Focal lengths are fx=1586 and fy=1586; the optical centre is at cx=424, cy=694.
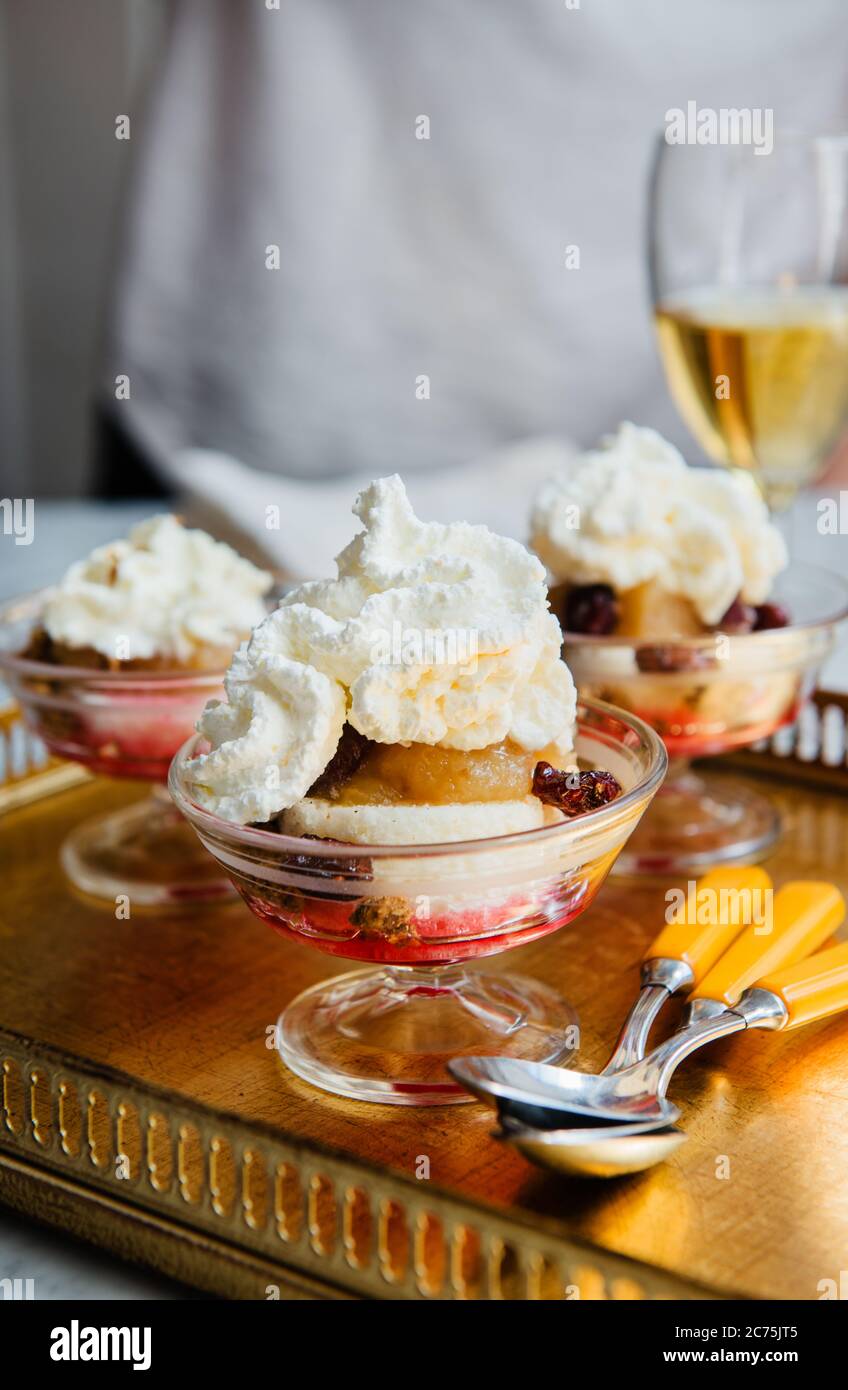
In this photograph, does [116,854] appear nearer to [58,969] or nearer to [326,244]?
[58,969]

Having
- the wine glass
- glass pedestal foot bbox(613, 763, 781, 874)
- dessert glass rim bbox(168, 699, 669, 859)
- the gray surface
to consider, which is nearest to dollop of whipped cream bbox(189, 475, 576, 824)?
dessert glass rim bbox(168, 699, 669, 859)

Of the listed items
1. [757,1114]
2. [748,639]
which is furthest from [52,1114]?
[748,639]

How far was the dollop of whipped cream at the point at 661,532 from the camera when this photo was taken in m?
1.47

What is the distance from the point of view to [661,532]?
1.47 metres

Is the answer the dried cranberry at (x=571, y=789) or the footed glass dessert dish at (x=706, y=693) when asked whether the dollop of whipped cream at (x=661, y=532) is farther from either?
the dried cranberry at (x=571, y=789)

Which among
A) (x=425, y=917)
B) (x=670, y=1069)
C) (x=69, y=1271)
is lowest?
(x=69, y=1271)

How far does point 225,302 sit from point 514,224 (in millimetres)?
647

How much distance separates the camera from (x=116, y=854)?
5.11 ft

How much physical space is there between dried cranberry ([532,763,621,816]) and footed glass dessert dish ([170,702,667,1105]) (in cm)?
3

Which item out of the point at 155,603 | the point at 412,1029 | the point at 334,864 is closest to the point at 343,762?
the point at 334,864

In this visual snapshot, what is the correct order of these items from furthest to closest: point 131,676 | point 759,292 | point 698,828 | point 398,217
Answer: point 398,217, point 759,292, point 698,828, point 131,676

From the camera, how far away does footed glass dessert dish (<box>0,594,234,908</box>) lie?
146 centimetres

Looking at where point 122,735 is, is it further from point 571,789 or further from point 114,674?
point 571,789

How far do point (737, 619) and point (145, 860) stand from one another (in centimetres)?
62
